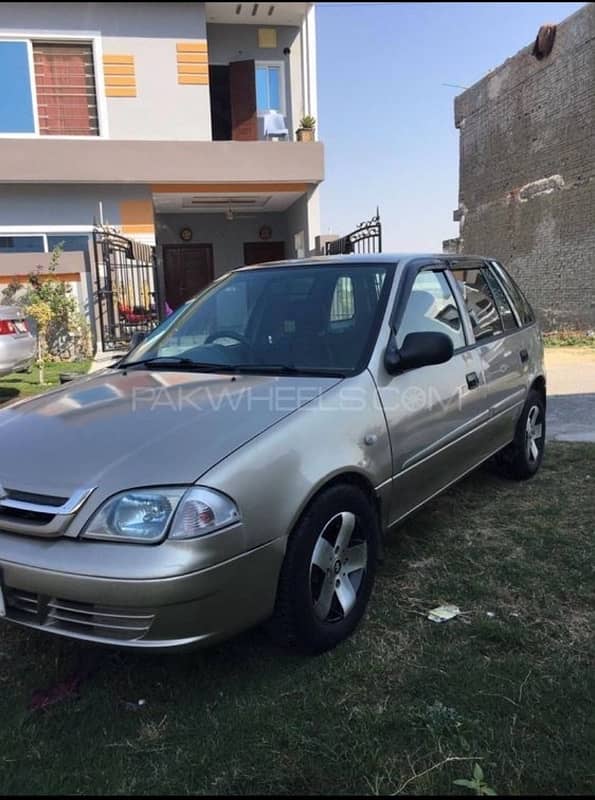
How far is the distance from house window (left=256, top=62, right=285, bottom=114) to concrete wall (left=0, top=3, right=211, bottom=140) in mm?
1842

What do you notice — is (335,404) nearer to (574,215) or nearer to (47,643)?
(47,643)

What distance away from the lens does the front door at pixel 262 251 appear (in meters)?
17.1

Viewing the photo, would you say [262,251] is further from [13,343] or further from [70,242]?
[13,343]

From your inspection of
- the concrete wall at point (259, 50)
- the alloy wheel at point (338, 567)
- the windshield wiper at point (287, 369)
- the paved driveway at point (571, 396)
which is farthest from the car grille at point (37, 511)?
the concrete wall at point (259, 50)

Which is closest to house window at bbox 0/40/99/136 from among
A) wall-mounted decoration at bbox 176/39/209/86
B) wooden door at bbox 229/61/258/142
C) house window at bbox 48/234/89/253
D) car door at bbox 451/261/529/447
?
wall-mounted decoration at bbox 176/39/209/86

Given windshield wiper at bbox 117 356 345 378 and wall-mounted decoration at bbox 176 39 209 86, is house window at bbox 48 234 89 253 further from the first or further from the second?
windshield wiper at bbox 117 356 345 378

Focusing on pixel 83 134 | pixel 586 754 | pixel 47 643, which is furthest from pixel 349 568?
pixel 83 134

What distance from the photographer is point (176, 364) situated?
3.46 metres

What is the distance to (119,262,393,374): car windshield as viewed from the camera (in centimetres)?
321

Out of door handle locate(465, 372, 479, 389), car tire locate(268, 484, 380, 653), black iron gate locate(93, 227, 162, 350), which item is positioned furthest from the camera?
black iron gate locate(93, 227, 162, 350)

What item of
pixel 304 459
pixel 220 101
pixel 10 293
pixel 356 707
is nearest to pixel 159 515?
pixel 304 459

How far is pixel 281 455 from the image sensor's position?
8.04ft

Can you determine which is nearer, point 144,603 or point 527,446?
point 144,603

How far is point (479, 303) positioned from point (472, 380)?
2.37ft
